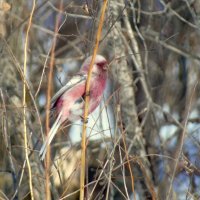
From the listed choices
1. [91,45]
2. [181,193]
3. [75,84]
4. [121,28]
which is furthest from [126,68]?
[91,45]

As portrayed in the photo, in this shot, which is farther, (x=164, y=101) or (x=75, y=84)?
(x=164, y=101)

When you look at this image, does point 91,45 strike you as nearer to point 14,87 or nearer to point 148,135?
point 14,87

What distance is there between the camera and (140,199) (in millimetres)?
6625

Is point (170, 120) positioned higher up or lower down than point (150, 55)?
lower down

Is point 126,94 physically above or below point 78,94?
below

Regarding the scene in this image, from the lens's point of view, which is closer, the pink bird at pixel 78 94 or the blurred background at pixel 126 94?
the pink bird at pixel 78 94

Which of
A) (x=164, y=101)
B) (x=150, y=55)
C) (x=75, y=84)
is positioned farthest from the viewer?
(x=164, y=101)

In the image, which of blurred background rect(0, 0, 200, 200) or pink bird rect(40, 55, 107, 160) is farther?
blurred background rect(0, 0, 200, 200)

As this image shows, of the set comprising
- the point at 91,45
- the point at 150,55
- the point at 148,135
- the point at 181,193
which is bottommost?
the point at 181,193

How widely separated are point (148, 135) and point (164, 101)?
5.14ft

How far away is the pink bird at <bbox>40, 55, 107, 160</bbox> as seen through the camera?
14.8ft

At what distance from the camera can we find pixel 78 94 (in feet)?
14.9

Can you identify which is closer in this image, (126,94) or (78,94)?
(78,94)

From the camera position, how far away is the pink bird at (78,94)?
453cm
